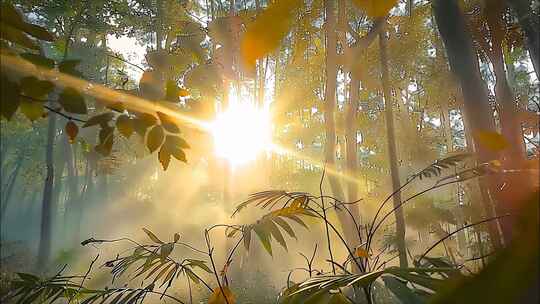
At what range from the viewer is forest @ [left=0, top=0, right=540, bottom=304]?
639mm

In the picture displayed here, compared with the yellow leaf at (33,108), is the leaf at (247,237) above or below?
below

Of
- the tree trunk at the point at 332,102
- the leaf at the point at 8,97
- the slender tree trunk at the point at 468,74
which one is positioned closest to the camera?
the leaf at the point at 8,97

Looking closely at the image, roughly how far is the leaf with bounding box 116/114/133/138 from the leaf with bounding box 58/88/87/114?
2.9 inches

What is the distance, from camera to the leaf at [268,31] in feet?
1.18

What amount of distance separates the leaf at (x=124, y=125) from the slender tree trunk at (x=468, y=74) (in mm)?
1285

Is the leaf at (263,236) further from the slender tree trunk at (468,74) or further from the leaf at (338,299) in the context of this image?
the slender tree trunk at (468,74)

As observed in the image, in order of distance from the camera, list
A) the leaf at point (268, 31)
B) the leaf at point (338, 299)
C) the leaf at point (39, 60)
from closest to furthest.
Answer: the leaf at point (268, 31) < the leaf at point (39, 60) < the leaf at point (338, 299)

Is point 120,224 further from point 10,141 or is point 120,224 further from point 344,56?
point 344,56

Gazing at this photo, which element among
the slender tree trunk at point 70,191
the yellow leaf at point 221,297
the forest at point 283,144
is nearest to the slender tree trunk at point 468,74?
the forest at point 283,144

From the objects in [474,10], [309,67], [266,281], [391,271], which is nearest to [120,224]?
[266,281]

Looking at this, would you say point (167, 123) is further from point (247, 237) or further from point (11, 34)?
point (247, 237)

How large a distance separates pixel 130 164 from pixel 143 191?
3.17 meters

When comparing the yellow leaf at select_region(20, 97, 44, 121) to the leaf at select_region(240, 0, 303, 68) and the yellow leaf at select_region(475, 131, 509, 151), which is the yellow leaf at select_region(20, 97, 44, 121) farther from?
the yellow leaf at select_region(475, 131, 509, 151)

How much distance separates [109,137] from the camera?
0.65 m
